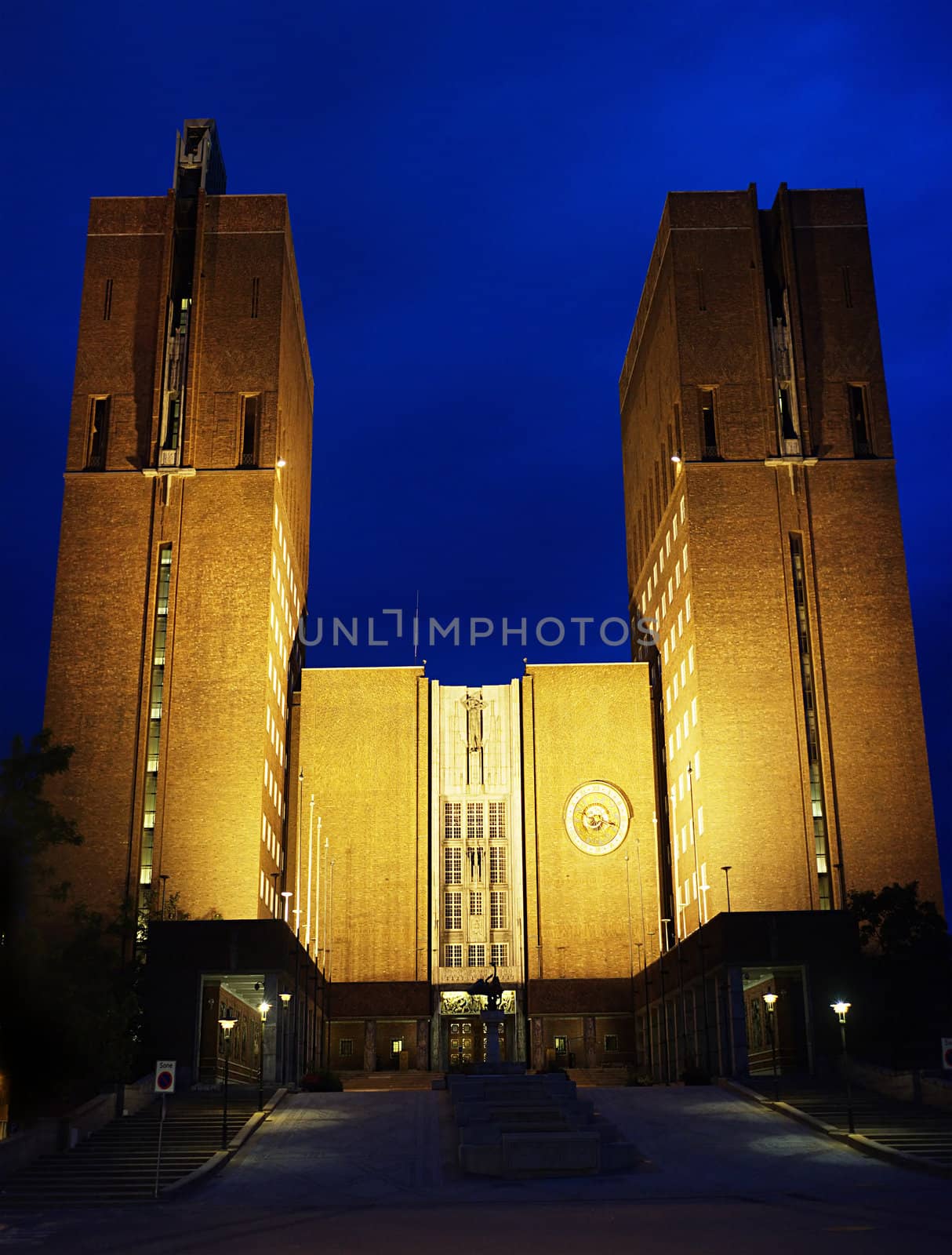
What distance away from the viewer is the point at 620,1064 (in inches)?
2680

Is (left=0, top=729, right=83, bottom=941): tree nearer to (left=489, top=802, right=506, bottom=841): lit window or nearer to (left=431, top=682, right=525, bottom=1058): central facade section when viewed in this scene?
(left=431, top=682, right=525, bottom=1058): central facade section

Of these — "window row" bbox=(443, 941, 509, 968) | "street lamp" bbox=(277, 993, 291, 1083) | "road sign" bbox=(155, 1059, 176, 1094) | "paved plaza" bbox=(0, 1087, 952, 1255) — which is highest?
"window row" bbox=(443, 941, 509, 968)

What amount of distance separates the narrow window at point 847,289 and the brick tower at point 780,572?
139mm

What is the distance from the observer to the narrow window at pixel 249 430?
67125 mm

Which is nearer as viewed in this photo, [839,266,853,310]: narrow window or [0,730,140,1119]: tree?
[0,730,140,1119]: tree

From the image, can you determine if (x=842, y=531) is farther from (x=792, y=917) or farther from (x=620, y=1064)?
(x=620, y=1064)

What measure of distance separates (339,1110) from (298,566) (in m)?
44.0

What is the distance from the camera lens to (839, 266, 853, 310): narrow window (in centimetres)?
6881

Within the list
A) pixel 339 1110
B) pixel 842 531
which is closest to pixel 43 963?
pixel 339 1110

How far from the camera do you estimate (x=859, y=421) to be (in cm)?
6788

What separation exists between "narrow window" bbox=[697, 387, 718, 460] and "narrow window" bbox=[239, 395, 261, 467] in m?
21.4

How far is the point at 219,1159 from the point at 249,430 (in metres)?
42.7

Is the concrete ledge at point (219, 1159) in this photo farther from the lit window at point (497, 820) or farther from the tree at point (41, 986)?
the lit window at point (497, 820)

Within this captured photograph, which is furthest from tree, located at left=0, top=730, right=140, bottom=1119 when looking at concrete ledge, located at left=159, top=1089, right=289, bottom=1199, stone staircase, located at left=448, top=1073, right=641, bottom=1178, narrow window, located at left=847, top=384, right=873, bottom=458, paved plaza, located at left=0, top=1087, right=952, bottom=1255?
narrow window, located at left=847, top=384, right=873, bottom=458
